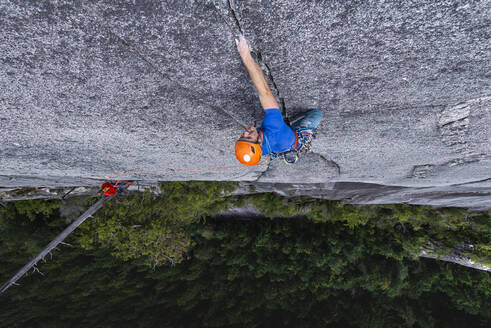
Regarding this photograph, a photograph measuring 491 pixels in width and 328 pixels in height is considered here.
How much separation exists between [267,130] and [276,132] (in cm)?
7

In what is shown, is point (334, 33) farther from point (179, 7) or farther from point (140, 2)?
point (140, 2)

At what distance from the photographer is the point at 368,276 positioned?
21.0 ft

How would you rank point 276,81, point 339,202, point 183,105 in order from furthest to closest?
point 339,202, point 183,105, point 276,81

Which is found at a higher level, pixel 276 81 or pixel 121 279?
pixel 276 81

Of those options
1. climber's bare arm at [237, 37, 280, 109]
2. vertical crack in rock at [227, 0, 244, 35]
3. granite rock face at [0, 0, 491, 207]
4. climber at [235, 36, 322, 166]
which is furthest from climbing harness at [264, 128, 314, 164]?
vertical crack in rock at [227, 0, 244, 35]

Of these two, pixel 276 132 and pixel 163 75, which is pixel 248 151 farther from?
pixel 163 75

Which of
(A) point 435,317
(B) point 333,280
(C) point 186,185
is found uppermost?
(C) point 186,185

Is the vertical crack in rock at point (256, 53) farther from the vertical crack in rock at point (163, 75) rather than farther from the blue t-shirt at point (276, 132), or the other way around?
the vertical crack in rock at point (163, 75)

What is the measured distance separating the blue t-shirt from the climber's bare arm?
7cm

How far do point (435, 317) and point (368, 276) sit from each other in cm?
265

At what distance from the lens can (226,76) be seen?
1.43m

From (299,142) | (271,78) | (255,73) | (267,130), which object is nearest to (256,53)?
(255,73)

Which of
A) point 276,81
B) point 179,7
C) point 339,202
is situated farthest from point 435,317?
point 179,7

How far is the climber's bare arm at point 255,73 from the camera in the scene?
1.24m
